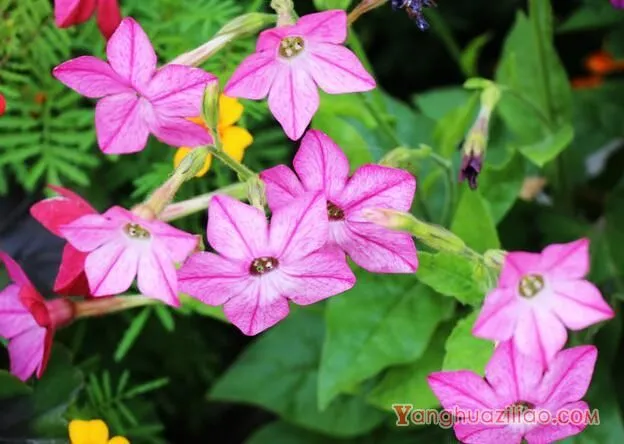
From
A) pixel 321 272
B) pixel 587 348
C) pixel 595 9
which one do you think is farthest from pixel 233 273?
pixel 595 9

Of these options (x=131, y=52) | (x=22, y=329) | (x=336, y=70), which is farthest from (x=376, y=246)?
(x=22, y=329)

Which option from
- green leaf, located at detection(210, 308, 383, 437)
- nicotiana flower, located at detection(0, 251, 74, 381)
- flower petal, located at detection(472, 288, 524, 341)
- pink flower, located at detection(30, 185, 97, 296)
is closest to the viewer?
flower petal, located at detection(472, 288, 524, 341)

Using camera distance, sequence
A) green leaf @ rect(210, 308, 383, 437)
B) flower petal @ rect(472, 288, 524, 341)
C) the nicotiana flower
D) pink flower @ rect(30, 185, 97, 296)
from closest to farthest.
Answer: flower petal @ rect(472, 288, 524, 341), pink flower @ rect(30, 185, 97, 296), the nicotiana flower, green leaf @ rect(210, 308, 383, 437)

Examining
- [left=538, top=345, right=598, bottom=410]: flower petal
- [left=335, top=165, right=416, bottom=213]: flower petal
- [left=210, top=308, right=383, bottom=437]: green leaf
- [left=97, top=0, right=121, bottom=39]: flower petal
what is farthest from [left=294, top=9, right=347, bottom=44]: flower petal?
[left=210, top=308, right=383, bottom=437]: green leaf

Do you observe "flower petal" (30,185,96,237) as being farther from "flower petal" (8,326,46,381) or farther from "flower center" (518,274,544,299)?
"flower center" (518,274,544,299)

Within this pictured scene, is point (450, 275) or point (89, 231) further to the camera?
point (450, 275)

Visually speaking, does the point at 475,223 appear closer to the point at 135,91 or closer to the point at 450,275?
the point at 450,275
